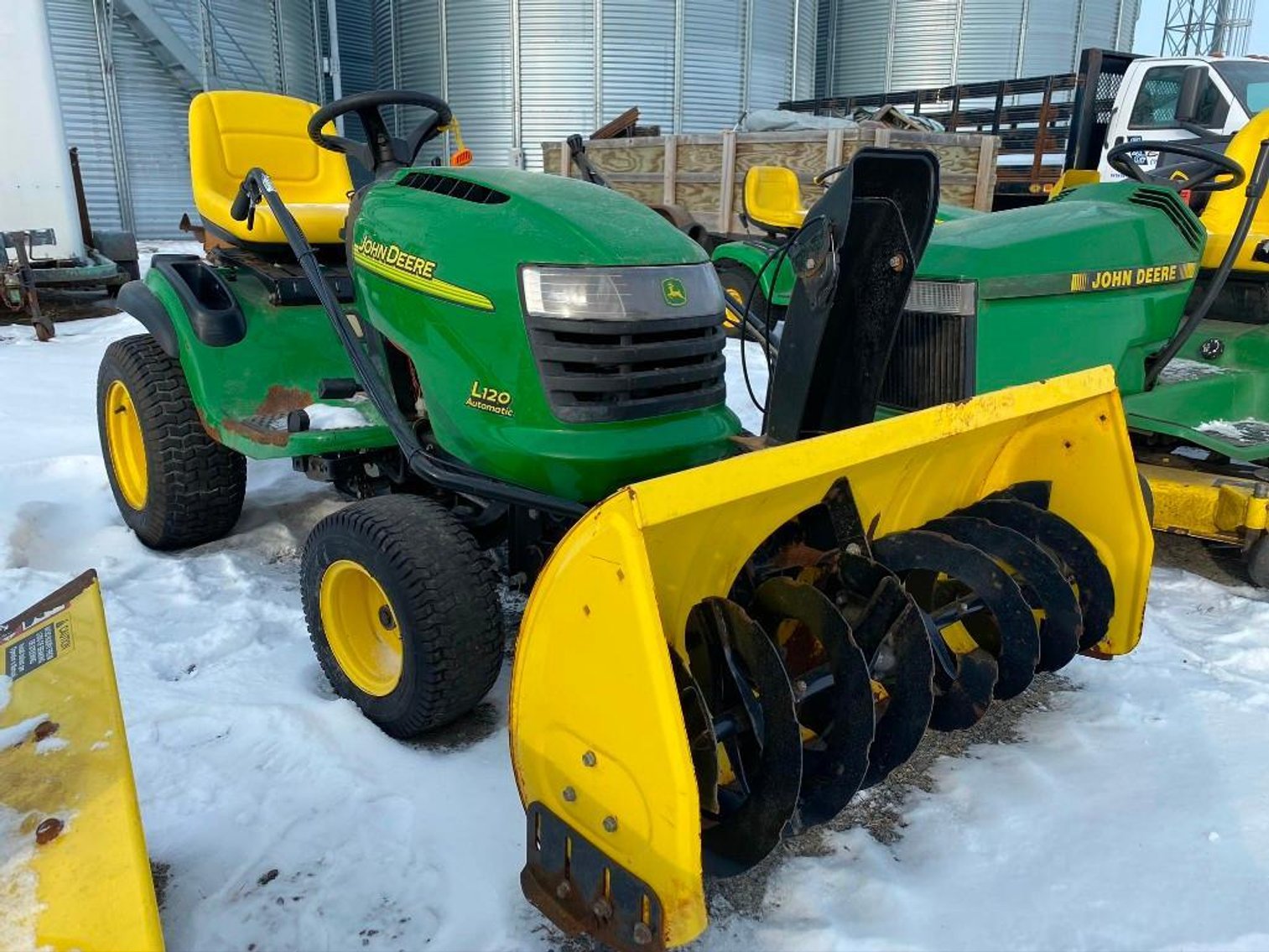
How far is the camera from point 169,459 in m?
3.23

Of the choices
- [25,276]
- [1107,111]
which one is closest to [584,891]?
[25,276]

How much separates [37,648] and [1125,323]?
11.2ft

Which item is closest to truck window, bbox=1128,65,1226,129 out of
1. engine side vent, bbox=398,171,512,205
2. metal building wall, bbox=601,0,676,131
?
engine side vent, bbox=398,171,512,205

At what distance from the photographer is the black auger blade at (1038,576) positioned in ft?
7.16

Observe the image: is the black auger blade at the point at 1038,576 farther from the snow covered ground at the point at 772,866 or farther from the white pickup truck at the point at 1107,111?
the white pickup truck at the point at 1107,111

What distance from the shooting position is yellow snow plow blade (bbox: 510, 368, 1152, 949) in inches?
58.6

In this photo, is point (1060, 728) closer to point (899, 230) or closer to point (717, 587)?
point (717, 587)

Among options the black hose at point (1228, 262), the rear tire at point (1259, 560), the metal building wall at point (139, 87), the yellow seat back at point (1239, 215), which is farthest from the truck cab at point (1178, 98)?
the metal building wall at point (139, 87)

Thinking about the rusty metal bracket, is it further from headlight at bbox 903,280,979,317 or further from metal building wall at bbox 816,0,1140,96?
metal building wall at bbox 816,0,1140,96

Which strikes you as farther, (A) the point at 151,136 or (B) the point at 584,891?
(A) the point at 151,136

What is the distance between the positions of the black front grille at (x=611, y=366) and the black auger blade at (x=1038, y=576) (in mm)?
717

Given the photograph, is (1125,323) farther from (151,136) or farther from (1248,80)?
(151,136)

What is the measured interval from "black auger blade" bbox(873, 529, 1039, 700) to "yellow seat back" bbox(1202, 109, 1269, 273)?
7.52 ft

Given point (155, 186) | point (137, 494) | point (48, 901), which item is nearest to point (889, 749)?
point (48, 901)
